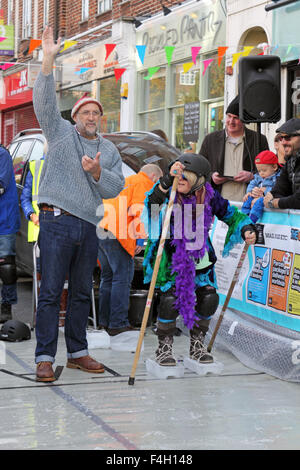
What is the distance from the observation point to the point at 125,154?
→ 930 centimetres

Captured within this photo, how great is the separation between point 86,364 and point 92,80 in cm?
1743

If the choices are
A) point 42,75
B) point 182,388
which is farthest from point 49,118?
point 182,388

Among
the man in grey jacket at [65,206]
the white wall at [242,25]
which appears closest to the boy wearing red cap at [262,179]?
the man in grey jacket at [65,206]

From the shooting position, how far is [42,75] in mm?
5656

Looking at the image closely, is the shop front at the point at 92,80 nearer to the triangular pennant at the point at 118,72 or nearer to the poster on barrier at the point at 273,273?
the triangular pennant at the point at 118,72

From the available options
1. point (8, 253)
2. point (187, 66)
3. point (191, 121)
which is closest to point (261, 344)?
point (8, 253)

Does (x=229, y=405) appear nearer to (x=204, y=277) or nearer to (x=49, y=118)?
(x=204, y=277)

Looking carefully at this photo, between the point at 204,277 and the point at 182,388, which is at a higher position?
the point at 204,277

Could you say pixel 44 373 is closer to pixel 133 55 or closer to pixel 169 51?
pixel 169 51

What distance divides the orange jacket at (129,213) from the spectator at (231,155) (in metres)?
1.13

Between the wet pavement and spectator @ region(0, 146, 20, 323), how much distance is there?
5.79ft

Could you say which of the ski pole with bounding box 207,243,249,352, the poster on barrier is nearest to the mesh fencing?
the poster on barrier
